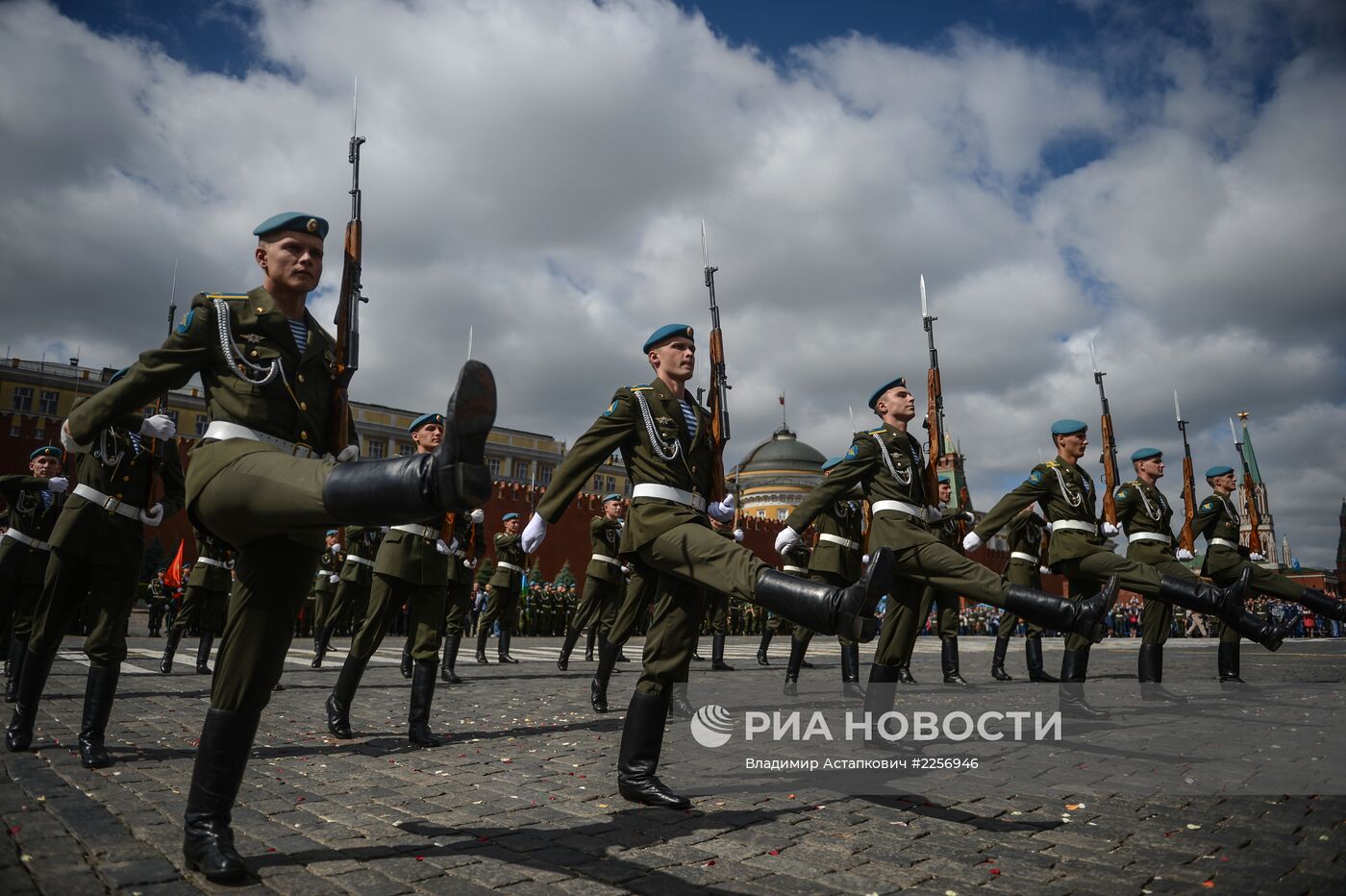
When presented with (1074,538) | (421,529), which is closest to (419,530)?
(421,529)

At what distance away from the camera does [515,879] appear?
8.77 ft

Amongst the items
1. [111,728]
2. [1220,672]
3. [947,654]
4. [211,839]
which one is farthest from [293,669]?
[1220,672]

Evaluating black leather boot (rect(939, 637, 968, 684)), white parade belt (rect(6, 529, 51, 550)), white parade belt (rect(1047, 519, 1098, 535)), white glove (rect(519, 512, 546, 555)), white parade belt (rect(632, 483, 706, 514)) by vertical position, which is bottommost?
black leather boot (rect(939, 637, 968, 684))

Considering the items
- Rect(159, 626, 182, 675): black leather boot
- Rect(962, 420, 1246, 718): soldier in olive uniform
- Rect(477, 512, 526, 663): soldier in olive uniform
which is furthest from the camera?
Rect(477, 512, 526, 663): soldier in olive uniform

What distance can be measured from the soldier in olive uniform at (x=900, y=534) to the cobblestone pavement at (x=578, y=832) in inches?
43.4

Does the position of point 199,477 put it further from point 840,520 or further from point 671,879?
point 840,520

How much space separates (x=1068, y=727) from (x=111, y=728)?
A: 6373 mm

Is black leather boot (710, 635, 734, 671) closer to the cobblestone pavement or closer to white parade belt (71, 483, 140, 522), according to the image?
the cobblestone pavement

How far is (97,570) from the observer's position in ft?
16.7

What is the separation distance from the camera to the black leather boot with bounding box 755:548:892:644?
10.1ft

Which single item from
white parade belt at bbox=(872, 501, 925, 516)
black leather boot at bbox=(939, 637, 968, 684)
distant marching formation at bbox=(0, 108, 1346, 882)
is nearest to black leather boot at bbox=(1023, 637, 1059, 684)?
black leather boot at bbox=(939, 637, 968, 684)

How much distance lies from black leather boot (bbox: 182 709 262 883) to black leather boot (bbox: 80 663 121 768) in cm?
199

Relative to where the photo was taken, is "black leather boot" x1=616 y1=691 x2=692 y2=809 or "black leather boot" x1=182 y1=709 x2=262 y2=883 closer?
"black leather boot" x1=182 y1=709 x2=262 y2=883

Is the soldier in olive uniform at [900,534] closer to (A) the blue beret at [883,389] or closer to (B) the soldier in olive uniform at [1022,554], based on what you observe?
(A) the blue beret at [883,389]
